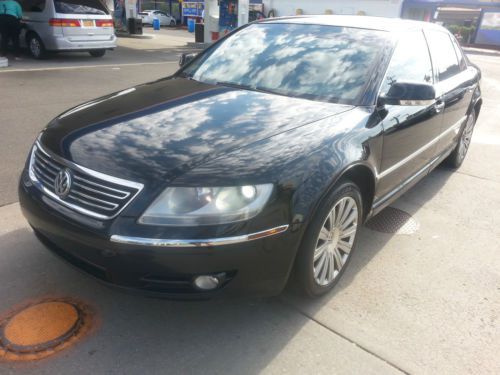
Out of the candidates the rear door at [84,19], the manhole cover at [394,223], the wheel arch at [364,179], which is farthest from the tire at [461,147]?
the rear door at [84,19]

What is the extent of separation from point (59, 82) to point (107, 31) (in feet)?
13.6

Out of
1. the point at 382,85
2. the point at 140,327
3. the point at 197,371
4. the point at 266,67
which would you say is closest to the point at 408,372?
the point at 197,371

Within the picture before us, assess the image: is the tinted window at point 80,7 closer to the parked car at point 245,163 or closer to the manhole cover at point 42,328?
the parked car at point 245,163

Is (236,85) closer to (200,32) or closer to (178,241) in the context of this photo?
(178,241)

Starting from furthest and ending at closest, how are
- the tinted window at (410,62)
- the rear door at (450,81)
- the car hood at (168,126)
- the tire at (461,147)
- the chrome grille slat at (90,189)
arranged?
the tire at (461,147), the rear door at (450,81), the tinted window at (410,62), the car hood at (168,126), the chrome grille slat at (90,189)

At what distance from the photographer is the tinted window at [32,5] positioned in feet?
38.4

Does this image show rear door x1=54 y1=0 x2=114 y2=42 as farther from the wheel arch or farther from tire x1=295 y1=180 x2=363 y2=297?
tire x1=295 y1=180 x2=363 y2=297

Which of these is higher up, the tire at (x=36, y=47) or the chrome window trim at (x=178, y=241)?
the chrome window trim at (x=178, y=241)

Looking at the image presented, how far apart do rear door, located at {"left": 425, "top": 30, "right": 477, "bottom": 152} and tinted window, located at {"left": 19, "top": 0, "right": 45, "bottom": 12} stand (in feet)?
35.0

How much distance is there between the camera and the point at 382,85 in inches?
124

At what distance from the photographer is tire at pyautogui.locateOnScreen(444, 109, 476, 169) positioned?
17.3ft

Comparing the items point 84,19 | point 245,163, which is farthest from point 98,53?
point 245,163

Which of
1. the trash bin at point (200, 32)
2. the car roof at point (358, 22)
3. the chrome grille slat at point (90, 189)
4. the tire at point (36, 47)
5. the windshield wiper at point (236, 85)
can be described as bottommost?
the trash bin at point (200, 32)

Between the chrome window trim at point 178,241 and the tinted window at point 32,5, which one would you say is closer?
the chrome window trim at point 178,241
